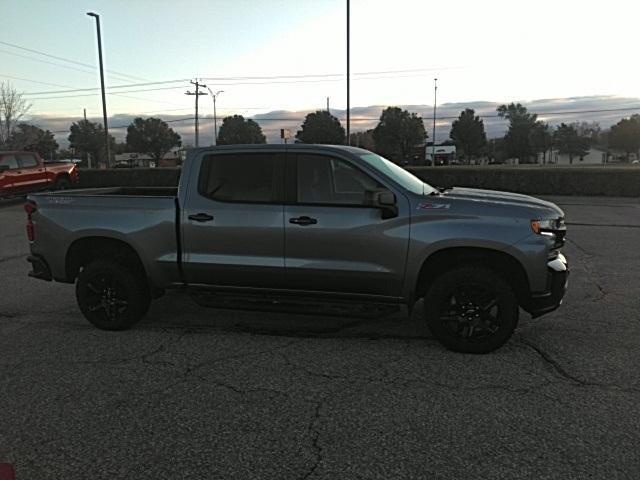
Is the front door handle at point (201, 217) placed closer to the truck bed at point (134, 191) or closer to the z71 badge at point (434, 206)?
the truck bed at point (134, 191)

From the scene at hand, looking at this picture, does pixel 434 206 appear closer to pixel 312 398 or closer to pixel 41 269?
pixel 312 398

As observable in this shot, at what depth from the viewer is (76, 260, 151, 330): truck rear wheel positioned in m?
5.29

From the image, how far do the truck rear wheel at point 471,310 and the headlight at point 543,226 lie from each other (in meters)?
0.50

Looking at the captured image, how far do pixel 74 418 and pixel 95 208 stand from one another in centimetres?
242

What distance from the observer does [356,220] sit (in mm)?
4660

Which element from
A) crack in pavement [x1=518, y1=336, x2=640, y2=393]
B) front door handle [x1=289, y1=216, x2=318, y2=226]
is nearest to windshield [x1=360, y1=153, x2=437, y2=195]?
front door handle [x1=289, y1=216, x2=318, y2=226]

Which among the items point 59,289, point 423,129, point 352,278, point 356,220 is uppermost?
point 423,129

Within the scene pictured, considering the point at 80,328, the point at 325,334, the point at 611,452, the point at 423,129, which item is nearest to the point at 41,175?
the point at 80,328

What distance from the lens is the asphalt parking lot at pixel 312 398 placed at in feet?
9.87

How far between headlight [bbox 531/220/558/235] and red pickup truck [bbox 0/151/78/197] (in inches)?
768

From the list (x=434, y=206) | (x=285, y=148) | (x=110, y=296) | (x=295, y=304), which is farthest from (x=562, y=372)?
(x=110, y=296)

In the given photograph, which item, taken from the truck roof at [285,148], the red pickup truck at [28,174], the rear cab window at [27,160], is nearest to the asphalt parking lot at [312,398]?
the truck roof at [285,148]

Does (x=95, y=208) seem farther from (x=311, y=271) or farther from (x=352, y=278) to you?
(x=352, y=278)

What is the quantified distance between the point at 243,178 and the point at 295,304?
1.31 m
